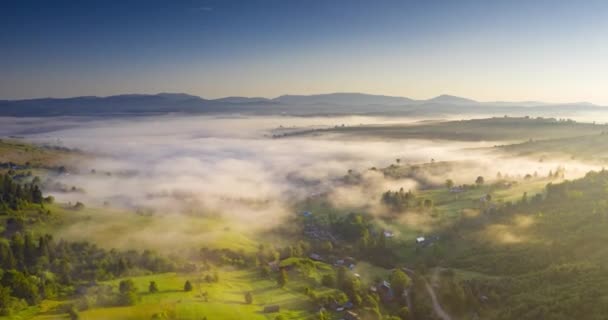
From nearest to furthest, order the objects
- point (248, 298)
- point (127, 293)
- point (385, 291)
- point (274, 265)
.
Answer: point (127, 293)
point (248, 298)
point (385, 291)
point (274, 265)

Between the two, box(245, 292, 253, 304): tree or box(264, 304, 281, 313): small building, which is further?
box(245, 292, 253, 304): tree

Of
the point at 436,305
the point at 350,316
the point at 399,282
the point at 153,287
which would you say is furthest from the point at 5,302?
the point at 436,305

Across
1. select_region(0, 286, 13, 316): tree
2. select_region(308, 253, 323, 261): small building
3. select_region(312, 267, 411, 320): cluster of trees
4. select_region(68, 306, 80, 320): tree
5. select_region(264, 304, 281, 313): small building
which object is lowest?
select_region(308, 253, 323, 261): small building

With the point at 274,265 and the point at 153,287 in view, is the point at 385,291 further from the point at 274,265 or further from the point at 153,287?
the point at 153,287

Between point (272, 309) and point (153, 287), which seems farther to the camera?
point (153, 287)

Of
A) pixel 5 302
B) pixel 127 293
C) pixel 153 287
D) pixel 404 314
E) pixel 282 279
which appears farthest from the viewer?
pixel 282 279

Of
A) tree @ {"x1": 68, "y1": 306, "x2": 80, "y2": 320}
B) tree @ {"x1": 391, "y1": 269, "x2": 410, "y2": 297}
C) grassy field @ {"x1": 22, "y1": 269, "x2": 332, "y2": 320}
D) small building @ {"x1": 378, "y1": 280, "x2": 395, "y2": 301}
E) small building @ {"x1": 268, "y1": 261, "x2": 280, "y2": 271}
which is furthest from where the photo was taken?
small building @ {"x1": 268, "y1": 261, "x2": 280, "y2": 271}

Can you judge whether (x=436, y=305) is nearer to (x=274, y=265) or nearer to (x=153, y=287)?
(x=274, y=265)

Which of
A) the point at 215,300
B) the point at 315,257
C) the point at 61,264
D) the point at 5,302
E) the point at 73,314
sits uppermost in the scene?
the point at 5,302

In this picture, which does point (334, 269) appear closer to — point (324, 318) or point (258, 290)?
point (258, 290)

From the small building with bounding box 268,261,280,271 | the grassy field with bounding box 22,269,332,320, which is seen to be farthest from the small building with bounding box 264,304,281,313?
the small building with bounding box 268,261,280,271

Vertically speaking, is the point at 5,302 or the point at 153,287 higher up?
the point at 5,302

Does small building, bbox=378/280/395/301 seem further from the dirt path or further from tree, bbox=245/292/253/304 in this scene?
tree, bbox=245/292/253/304
